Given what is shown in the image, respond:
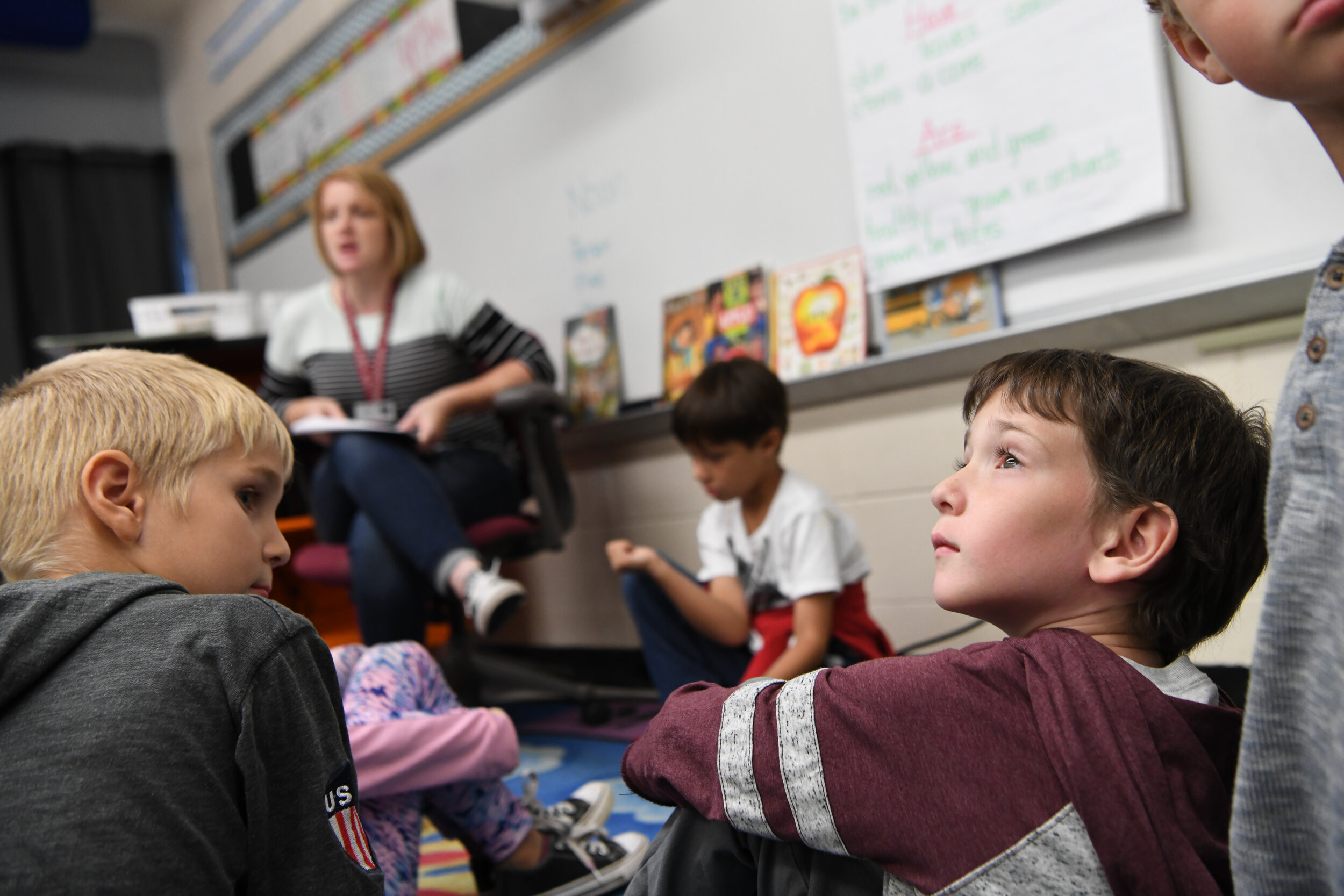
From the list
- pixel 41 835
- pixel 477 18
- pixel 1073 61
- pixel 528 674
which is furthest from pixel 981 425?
pixel 477 18

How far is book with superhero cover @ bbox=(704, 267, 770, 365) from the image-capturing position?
6.17ft

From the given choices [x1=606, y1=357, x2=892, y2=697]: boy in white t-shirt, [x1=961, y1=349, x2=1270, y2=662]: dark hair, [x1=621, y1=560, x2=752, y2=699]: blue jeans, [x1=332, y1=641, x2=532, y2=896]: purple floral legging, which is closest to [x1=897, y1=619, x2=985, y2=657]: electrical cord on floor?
[x1=606, y1=357, x2=892, y2=697]: boy in white t-shirt

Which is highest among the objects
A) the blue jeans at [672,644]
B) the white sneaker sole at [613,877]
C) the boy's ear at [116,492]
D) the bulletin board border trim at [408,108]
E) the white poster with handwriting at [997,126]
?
the bulletin board border trim at [408,108]

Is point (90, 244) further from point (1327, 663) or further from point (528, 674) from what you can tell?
point (1327, 663)

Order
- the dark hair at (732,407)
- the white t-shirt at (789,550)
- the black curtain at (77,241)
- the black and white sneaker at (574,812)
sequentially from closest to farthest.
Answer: the black and white sneaker at (574,812) → the white t-shirt at (789,550) → the dark hair at (732,407) → the black curtain at (77,241)

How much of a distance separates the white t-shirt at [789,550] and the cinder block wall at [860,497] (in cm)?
15

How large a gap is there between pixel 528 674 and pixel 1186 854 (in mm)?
1654

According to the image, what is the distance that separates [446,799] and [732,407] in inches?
28.7

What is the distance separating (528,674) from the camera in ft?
6.60

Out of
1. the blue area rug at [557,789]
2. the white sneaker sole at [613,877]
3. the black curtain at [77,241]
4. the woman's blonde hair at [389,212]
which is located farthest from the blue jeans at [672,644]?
the black curtain at [77,241]

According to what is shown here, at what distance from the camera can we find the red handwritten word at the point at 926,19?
5.07 feet

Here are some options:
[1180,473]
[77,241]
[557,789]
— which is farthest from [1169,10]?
[77,241]

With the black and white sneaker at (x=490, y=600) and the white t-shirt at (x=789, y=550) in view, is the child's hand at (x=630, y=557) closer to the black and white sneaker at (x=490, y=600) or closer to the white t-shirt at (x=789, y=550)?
the white t-shirt at (x=789, y=550)

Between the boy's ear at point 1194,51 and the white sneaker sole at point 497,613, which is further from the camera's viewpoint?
the white sneaker sole at point 497,613
